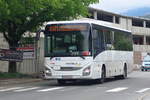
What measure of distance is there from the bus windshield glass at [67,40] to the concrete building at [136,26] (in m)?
38.6

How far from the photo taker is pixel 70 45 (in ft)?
77.6

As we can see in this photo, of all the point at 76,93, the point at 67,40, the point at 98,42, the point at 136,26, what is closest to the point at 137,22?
the point at 136,26

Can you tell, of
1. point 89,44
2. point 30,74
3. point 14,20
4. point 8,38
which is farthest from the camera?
point 30,74

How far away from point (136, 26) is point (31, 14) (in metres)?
50.5

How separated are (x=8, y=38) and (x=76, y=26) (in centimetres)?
867

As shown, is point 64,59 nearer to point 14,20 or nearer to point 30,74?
point 14,20

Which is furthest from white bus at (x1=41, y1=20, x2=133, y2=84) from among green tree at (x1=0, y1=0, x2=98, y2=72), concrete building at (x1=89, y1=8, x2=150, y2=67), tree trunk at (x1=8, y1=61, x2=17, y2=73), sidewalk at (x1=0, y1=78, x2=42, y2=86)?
concrete building at (x1=89, y1=8, x2=150, y2=67)

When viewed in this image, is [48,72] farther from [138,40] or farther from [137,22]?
[138,40]

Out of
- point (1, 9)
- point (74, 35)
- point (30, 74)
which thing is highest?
point (1, 9)

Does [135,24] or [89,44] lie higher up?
[135,24]

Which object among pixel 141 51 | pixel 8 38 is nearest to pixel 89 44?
pixel 8 38

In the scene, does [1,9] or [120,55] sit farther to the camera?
[120,55]

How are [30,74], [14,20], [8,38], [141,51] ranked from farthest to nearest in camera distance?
1. [141,51]
2. [30,74]
3. [8,38]
4. [14,20]

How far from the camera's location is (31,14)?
29406 millimetres
